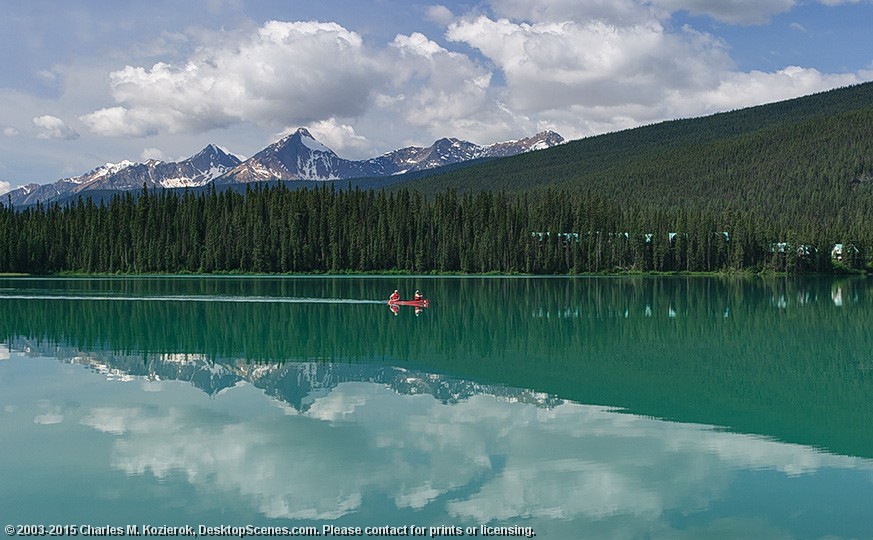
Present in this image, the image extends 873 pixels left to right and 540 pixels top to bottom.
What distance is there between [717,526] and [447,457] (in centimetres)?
543

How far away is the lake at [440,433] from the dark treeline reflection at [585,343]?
7.0 inches

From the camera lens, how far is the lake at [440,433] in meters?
13.2

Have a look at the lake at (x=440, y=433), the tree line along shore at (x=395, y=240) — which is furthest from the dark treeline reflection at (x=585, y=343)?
the tree line along shore at (x=395, y=240)

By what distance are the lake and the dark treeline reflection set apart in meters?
0.18

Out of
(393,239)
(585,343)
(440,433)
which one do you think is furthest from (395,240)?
(440,433)

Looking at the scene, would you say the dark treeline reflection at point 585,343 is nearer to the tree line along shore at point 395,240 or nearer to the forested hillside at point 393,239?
the tree line along shore at point 395,240

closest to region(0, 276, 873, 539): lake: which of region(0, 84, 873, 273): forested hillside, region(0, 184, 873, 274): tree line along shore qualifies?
region(0, 184, 873, 274): tree line along shore

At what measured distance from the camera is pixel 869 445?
17609mm

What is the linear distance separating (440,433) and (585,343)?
17743 millimetres

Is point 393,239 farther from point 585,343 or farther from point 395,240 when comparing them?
point 585,343

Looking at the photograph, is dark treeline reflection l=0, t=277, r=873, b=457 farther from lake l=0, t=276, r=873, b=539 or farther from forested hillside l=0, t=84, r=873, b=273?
forested hillside l=0, t=84, r=873, b=273

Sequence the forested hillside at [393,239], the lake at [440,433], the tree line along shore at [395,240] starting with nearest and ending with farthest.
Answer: the lake at [440,433] < the tree line along shore at [395,240] < the forested hillside at [393,239]

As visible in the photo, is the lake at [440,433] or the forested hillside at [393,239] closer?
the lake at [440,433]

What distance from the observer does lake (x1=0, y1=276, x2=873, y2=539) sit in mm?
13180
